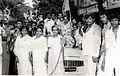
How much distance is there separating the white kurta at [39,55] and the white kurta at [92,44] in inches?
11.5

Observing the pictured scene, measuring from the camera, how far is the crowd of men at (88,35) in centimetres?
175

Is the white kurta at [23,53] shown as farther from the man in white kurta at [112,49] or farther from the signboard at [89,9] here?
the man in white kurta at [112,49]

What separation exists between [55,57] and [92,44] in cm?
28

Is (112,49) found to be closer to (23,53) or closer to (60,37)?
(60,37)

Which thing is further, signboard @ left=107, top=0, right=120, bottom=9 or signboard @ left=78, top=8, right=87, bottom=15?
signboard @ left=78, top=8, right=87, bottom=15

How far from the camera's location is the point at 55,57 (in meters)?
1.81

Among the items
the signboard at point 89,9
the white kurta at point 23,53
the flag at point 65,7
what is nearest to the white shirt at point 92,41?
the signboard at point 89,9

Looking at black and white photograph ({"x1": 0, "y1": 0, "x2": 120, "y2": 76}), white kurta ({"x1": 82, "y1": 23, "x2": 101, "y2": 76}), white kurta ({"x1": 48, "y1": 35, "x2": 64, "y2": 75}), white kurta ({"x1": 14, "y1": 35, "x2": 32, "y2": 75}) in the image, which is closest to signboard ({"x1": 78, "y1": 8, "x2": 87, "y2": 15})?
black and white photograph ({"x1": 0, "y1": 0, "x2": 120, "y2": 76})

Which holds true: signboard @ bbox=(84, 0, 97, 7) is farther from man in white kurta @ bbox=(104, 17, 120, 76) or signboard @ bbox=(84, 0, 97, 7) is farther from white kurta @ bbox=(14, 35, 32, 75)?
white kurta @ bbox=(14, 35, 32, 75)

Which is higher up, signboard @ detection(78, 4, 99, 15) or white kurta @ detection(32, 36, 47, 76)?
signboard @ detection(78, 4, 99, 15)

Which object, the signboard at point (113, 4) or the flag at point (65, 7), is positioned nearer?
the signboard at point (113, 4)

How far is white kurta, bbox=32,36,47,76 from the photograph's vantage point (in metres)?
1.80

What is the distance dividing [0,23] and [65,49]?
49cm

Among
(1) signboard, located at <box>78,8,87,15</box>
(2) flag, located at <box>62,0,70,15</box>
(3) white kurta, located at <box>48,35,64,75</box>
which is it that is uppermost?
(2) flag, located at <box>62,0,70,15</box>
